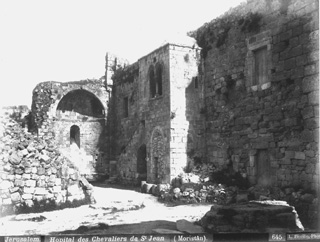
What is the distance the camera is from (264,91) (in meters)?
10.7

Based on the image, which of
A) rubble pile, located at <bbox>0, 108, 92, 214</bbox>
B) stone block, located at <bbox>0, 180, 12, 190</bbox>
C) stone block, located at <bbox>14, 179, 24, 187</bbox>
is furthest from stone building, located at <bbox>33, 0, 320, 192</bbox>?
stone block, located at <bbox>0, 180, 12, 190</bbox>

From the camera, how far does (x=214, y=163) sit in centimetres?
1287

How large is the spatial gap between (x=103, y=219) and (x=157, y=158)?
574cm

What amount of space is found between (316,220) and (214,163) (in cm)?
523

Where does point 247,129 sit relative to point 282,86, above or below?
below

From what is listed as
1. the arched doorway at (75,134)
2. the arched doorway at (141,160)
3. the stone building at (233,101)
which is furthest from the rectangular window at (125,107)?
the arched doorway at (141,160)

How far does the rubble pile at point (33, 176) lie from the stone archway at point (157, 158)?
14.4ft

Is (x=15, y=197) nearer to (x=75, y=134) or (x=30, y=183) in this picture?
(x=30, y=183)

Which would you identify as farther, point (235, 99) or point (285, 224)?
point (235, 99)

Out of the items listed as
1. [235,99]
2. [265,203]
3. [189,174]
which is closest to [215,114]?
[235,99]

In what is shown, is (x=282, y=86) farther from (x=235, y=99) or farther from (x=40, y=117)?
(x=40, y=117)

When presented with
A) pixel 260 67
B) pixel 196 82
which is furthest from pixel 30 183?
pixel 196 82

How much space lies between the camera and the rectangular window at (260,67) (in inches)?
425

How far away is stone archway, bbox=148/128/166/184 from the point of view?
44.0ft
